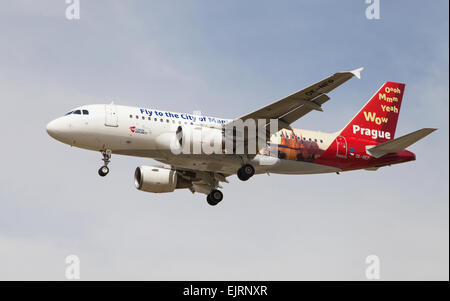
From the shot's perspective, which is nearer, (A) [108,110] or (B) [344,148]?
(A) [108,110]

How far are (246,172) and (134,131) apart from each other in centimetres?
687

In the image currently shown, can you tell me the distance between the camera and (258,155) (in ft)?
137

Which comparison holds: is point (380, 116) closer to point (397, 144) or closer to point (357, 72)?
point (397, 144)

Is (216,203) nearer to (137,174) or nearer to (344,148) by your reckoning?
(137,174)

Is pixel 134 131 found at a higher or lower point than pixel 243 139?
higher

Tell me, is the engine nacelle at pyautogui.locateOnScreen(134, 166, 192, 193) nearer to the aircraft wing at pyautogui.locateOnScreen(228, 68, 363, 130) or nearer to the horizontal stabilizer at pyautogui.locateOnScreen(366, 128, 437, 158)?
the aircraft wing at pyautogui.locateOnScreen(228, 68, 363, 130)

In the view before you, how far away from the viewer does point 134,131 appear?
3903 cm

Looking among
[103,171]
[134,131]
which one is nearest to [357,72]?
[134,131]

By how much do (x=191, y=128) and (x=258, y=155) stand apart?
4670 mm

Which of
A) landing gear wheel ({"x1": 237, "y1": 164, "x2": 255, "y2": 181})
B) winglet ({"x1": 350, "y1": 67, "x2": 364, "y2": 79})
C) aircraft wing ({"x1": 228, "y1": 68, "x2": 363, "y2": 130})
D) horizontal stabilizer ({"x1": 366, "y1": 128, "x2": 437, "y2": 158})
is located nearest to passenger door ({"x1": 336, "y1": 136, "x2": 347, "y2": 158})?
horizontal stabilizer ({"x1": 366, "y1": 128, "x2": 437, "y2": 158})
